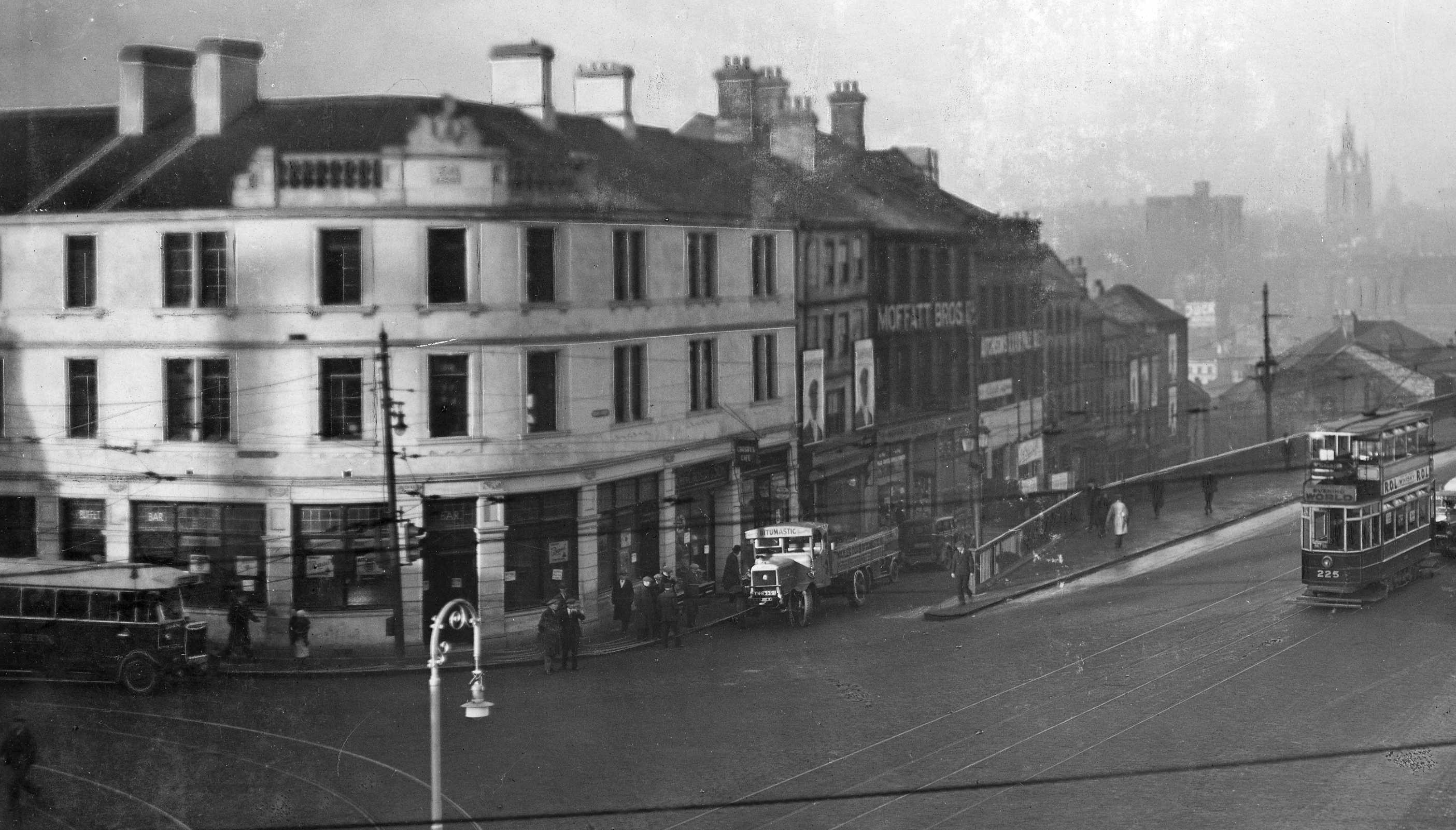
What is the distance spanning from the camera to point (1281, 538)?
1195 centimetres

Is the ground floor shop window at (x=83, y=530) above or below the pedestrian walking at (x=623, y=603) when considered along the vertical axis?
above

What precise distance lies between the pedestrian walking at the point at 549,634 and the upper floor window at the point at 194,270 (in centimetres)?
257

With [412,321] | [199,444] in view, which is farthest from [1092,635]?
[199,444]

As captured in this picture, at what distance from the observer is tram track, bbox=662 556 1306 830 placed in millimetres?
8219

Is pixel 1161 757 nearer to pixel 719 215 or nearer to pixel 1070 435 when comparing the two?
pixel 1070 435

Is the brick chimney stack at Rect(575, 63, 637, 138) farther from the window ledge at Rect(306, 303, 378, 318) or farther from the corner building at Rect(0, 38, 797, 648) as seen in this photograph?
the window ledge at Rect(306, 303, 378, 318)

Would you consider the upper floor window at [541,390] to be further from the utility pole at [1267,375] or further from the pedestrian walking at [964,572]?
the utility pole at [1267,375]

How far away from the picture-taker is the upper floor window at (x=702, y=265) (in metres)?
8.73

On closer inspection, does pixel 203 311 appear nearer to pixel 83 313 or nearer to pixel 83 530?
pixel 83 313

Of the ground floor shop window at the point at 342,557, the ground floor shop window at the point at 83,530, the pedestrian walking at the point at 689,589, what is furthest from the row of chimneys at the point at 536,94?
the pedestrian walking at the point at 689,589

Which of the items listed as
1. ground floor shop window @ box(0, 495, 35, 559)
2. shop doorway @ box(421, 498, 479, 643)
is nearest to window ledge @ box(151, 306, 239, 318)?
ground floor shop window @ box(0, 495, 35, 559)

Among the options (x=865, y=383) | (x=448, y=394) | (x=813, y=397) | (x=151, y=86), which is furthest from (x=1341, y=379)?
(x=151, y=86)

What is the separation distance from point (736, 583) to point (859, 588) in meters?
1.19

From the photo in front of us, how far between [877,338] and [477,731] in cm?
374
